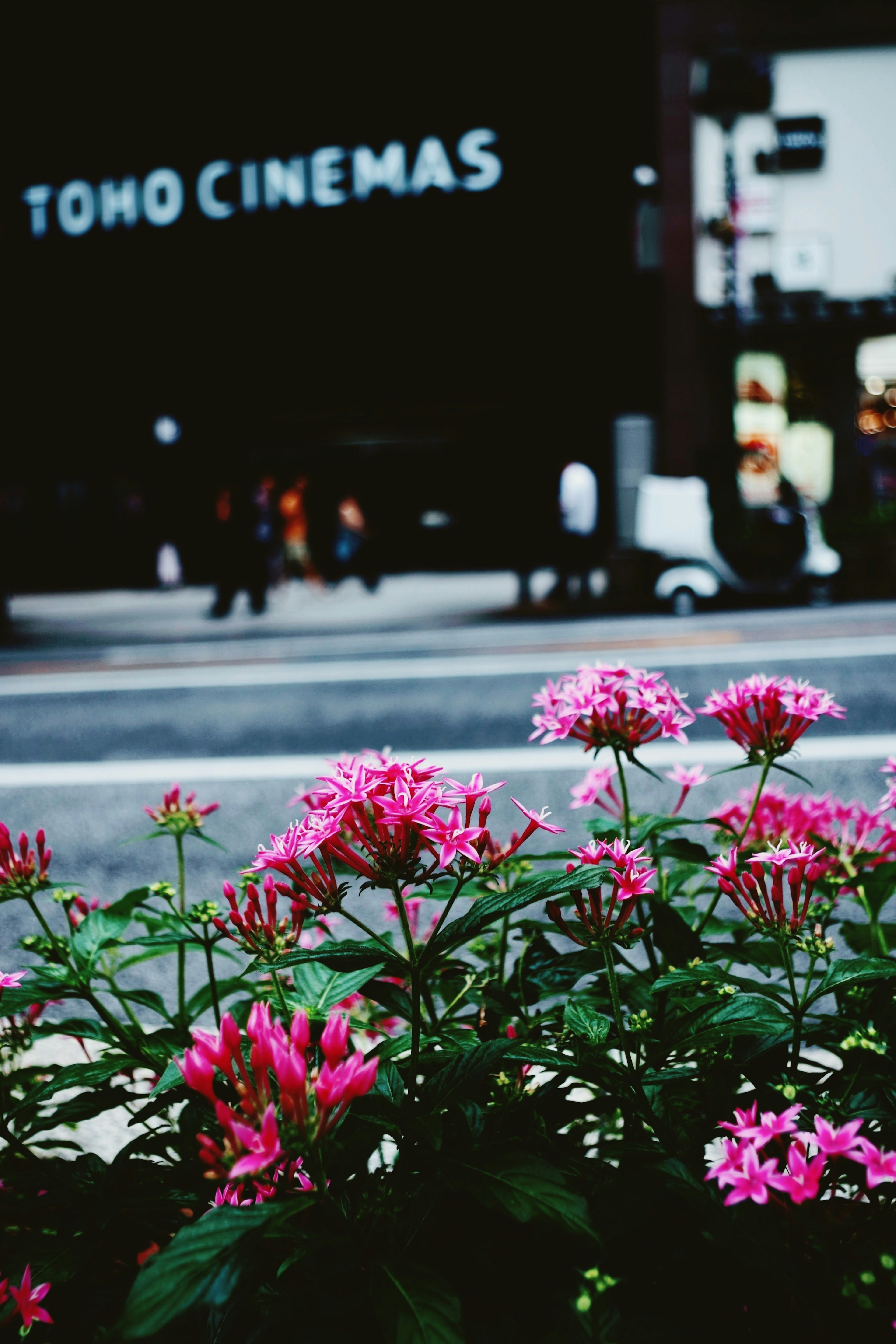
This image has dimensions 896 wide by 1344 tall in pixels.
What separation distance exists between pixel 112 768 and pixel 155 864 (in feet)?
6.08

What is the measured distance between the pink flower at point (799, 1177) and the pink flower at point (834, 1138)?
0.01 metres

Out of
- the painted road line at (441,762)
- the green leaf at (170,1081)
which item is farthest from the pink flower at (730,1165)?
the painted road line at (441,762)

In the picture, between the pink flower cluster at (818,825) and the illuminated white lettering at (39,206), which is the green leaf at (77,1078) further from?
the illuminated white lettering at (39,206)

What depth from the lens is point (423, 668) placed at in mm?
8836

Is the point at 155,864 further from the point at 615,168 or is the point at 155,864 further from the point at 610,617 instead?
the point at 615,168

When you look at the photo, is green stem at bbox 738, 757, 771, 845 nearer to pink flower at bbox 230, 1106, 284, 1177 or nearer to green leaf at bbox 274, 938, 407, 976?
green leaf at bbox 274, 938, 407, 976

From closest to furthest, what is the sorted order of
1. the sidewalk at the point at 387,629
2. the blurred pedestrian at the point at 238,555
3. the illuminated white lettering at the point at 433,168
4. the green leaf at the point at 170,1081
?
the green leaf at the point at 170,1081
the sidewalk at the point at 387,629
the blurred pedestrian at the point at 238,555
the illuminated white lettering at the point at 433,168

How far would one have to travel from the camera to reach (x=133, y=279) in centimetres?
1809

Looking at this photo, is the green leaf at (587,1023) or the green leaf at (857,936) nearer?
the green leaf at (587,1023)

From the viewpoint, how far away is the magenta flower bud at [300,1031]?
831 mm

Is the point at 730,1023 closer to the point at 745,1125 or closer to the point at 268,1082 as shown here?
the point at 745,1125

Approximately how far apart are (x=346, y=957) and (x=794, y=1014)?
0.48 metres

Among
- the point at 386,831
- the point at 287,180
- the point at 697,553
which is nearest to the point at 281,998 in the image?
the point at 386,831

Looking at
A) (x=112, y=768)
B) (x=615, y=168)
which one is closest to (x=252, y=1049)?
(x=112, y=768)
